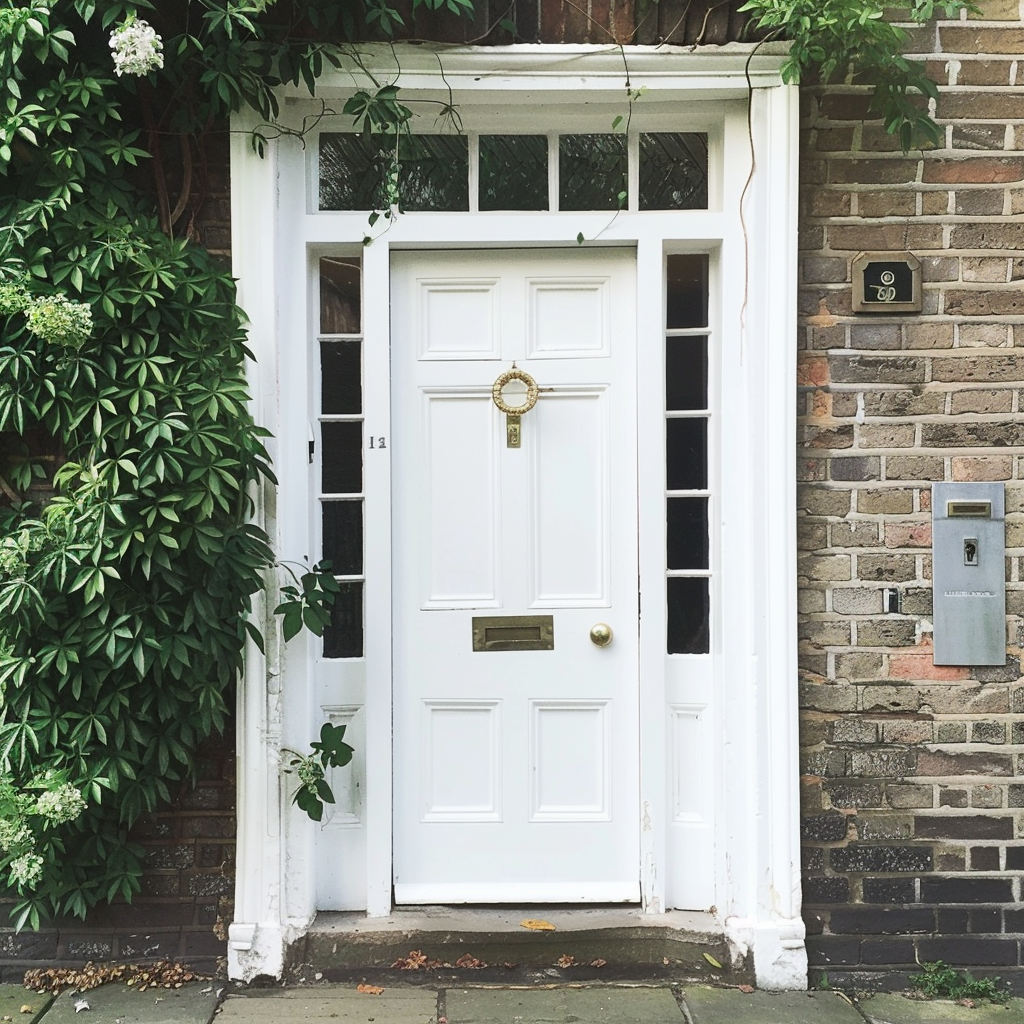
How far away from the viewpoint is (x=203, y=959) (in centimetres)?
311

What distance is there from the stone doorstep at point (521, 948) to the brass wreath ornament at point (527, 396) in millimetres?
1779

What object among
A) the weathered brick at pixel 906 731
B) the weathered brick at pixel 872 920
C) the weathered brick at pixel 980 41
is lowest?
the weathered brick at pixel 872 920

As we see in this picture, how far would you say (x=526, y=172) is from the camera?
3254 mm

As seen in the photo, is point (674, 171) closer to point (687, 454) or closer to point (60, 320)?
point (687, 454)

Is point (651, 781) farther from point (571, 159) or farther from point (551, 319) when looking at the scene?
point (571, 159)

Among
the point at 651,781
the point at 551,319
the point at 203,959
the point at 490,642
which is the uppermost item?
the point at 551,319

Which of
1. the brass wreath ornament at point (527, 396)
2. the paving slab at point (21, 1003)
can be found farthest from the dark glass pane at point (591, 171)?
the paving slab at point (21, 1003)

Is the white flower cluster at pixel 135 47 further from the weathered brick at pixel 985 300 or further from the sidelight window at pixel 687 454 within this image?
the weathered brick at pixel 985 300

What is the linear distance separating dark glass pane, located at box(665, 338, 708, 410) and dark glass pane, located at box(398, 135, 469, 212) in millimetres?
903

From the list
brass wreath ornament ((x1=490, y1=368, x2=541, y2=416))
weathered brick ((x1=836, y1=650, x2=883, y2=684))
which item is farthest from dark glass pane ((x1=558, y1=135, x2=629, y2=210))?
weathered brick ((x1=836, y1=650, x2=883, y2=684))

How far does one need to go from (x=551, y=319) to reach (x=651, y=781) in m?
1.67

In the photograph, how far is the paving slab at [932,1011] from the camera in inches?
115

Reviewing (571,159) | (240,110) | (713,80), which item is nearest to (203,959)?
(240,110)

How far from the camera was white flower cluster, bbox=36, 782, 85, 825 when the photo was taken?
2.69 m
